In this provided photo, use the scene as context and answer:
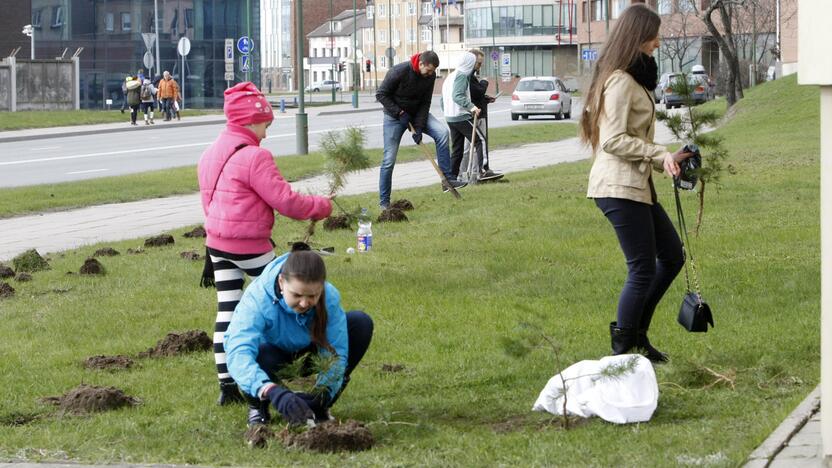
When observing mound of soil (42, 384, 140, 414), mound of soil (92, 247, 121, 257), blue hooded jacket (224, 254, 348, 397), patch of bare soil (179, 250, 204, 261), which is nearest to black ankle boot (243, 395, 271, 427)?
blue hooded jacket (224, 254, 348, 397)

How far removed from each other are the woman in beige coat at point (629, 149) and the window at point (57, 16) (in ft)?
209

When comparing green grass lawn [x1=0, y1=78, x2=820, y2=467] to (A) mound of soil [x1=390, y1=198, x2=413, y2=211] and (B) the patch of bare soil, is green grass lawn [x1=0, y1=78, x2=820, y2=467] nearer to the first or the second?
(B) the patch of bare soil

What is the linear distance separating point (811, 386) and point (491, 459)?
6.37 feet

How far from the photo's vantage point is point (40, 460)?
5527 millimetres

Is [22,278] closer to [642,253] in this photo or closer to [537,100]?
[642,253]

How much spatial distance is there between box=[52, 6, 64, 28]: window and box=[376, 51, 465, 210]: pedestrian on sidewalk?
55.3 meters

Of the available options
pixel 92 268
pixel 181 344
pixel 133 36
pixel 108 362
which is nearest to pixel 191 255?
pixel 92 268

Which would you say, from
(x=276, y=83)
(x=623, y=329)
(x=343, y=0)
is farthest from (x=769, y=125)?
(x=343, y=0)

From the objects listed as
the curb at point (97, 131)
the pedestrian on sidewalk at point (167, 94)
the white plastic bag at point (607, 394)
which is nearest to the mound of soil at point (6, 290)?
the white plastic bag at point (607, 394)

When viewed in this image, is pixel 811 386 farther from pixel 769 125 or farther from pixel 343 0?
pixel 343 0

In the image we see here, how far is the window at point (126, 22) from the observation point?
66750 millimetres

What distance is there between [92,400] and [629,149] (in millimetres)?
2888

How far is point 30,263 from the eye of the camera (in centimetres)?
1162

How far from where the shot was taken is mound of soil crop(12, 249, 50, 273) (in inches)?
456
